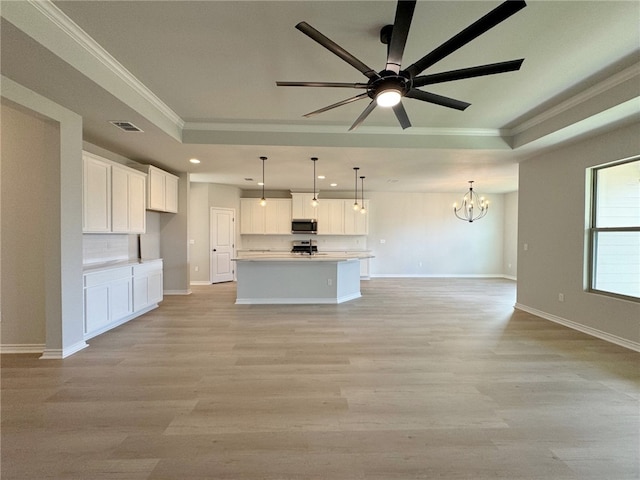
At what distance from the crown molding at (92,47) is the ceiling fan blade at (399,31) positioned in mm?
2391

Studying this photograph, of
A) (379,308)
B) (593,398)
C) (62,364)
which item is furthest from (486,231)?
(62,364)

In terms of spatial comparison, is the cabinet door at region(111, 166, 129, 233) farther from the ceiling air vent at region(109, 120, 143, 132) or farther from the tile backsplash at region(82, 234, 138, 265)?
the ceiling air vent at region(109, 120, 143, 132)

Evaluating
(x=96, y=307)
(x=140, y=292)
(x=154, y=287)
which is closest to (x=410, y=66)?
(x=96, y=307)

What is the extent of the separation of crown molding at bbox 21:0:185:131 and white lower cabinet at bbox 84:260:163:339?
2247mm

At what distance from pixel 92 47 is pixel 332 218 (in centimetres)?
625

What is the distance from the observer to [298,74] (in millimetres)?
2699

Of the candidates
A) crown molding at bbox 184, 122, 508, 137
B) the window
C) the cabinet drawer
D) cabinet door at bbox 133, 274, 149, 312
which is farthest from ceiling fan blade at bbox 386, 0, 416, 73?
cabinet door at bbox 133, 274, 149, 312

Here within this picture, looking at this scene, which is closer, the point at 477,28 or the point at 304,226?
the point at 477,28

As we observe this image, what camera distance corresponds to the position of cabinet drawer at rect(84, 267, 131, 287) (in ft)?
10.9

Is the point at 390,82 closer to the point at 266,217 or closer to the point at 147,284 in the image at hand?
the point at 147,284

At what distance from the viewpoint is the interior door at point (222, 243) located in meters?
7.27

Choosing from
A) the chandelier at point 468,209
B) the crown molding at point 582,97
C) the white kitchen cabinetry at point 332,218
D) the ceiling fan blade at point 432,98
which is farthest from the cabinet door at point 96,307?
the chandelier at point 468,209

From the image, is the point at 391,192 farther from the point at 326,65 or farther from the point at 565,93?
the point at 326,65

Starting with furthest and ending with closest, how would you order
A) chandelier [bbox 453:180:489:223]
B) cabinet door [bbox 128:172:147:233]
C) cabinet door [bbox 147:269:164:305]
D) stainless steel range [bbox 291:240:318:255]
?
chandelier [bbox 453:180:489:223]
stainless steel range [bbox 291:240:318:255]
cabinet door [bbox 147:269:164:305]
cabinet door [bbox 128:172:147:233]
